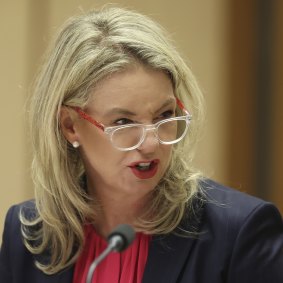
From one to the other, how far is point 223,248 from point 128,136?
360 mm

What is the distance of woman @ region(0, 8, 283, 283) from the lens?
154 centimetres

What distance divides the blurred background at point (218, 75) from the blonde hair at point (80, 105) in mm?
1066

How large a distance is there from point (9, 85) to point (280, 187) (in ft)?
4.59

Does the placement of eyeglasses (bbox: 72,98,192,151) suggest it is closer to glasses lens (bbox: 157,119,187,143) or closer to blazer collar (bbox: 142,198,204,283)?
glasses lens (bbox: 157,119,187,143)

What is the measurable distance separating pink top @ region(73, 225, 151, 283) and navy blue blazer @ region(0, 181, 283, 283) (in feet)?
0.12

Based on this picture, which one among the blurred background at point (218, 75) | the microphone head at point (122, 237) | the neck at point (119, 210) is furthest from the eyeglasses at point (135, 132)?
the blurred background at point (218, 75)

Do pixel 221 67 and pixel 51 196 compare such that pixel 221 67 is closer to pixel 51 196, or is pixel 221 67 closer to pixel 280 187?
pixel 280 187

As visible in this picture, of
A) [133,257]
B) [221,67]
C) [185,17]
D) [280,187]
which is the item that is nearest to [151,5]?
[185,17]

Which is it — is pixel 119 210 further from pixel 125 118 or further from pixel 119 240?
pixel 119 240

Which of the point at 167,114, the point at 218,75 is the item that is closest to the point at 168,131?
the point at 167,114

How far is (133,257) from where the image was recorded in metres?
1.69

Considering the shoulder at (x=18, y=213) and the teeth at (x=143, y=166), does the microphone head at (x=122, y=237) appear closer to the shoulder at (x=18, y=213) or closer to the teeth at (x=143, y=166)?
the teeth at (x=143, y=166)

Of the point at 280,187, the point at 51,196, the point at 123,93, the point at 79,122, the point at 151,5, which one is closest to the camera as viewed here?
the point at 123,93

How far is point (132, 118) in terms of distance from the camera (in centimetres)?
152
